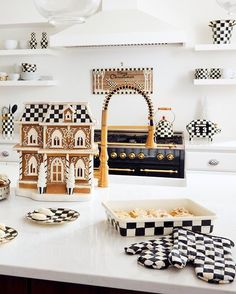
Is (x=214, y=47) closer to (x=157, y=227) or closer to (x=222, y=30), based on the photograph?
(x=222, y=30)

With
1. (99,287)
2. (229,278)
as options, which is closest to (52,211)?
(99,287)

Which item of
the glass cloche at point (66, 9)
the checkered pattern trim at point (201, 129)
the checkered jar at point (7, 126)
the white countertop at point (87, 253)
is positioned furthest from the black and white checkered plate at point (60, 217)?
the checkered jar at point (7, 126)

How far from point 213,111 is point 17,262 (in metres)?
3.51

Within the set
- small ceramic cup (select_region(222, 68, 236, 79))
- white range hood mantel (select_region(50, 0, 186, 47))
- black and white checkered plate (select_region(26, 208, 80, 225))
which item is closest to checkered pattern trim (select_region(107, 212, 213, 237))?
black and white checkered plate (select_region(26, 208, 80, 225))

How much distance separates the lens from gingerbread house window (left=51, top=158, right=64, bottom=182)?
75.0 inches

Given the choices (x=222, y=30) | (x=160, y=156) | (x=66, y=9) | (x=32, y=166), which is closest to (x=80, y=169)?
(x=32, y=166)

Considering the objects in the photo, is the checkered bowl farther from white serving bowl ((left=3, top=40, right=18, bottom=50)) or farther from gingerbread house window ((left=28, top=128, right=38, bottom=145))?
white serving bowl ((left=3, top=40, right=18, bottom=50))

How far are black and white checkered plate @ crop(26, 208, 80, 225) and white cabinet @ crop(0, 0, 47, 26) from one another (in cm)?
307

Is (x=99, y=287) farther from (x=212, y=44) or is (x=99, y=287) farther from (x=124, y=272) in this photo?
(x=212, y=44)

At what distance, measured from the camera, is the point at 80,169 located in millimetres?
1918

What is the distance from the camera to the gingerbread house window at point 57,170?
75.0 inches

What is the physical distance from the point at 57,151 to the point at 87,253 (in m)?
0.72

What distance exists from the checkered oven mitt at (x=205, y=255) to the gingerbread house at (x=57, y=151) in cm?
68

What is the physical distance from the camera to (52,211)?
5.31 feet
